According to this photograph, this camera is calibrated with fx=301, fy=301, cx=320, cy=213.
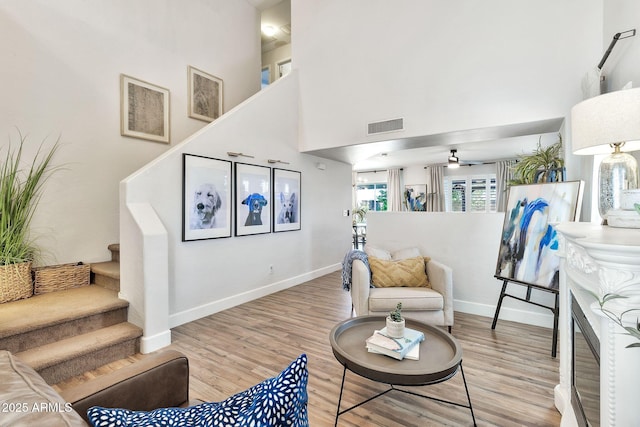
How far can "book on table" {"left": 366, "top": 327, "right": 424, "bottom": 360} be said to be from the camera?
1.72 m

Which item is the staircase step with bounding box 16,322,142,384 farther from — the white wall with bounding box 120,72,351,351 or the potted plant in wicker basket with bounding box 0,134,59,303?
the potted plant in wicker basket with bounding box 0,134,59,303

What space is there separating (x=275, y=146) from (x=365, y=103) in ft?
4.79

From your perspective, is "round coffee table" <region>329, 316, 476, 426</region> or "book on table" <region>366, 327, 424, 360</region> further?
"book on table" <region>366, 327, 424, 360</region>

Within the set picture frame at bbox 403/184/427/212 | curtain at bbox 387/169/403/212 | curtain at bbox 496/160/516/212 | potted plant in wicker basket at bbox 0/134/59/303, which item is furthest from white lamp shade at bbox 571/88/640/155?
curtain at bbox 387/169/403/212

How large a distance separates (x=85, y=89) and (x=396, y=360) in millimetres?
4355

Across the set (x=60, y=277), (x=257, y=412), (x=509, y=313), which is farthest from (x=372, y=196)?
(x=257, y=412)

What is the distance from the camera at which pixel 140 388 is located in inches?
45.9

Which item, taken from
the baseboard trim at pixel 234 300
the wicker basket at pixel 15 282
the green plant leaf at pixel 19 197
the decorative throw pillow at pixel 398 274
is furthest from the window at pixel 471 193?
the wicker basket at pixel 15 282

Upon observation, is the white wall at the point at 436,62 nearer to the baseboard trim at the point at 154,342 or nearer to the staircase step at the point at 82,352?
the baseboard trim at the point at 154,342

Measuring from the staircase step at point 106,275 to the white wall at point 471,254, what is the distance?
11.3ft

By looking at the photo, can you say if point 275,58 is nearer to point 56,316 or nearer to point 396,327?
→ point 56,316

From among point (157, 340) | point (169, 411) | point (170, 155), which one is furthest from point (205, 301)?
point (169, 411)

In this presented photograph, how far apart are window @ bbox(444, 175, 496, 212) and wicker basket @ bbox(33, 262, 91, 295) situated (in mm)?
8801

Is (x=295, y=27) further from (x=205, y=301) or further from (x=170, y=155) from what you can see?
(x=205, y=301)
